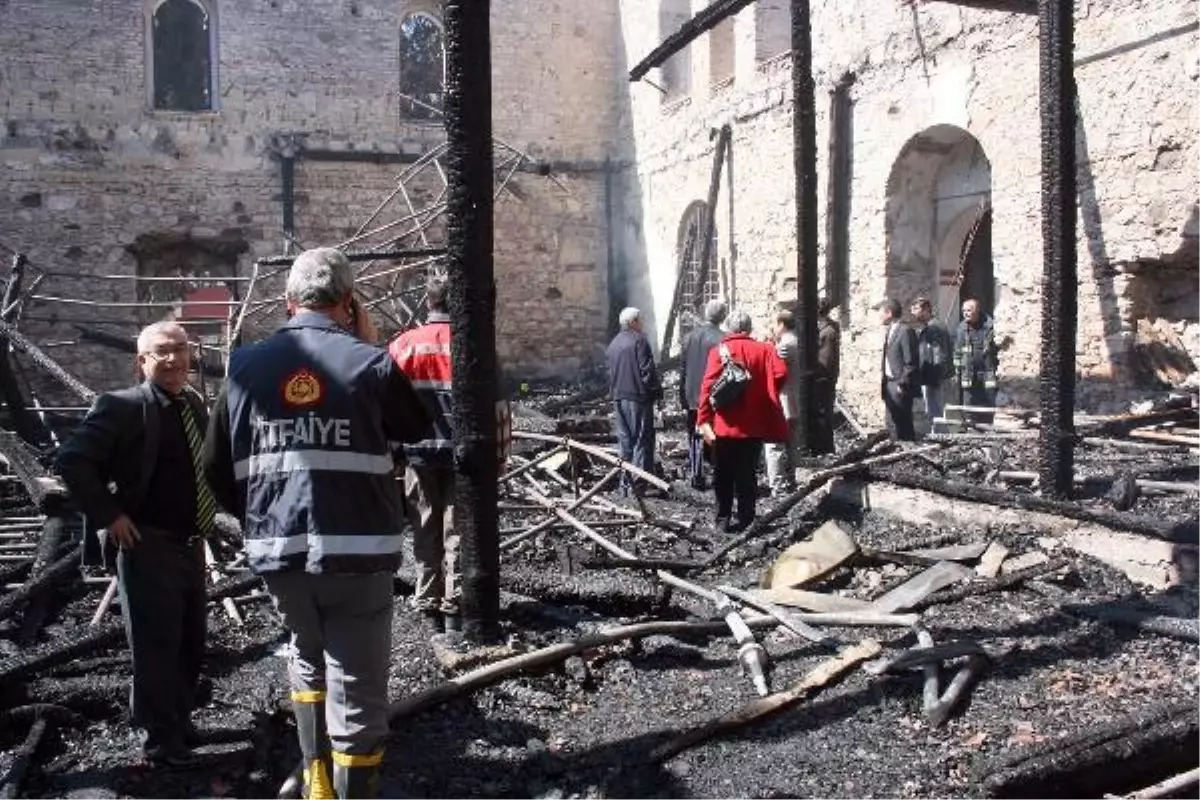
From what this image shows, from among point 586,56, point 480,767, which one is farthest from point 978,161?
point 480,767

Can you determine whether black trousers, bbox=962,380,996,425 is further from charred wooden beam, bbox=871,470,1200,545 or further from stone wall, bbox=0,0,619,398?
stone wall, bbox=0,0,619,398

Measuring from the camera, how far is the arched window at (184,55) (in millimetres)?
16531

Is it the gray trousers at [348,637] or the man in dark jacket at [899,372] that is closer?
the gray trousers at [348,637]

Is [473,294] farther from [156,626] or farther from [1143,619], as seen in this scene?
[1143,619]

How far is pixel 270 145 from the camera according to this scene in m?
16.7

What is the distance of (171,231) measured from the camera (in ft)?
53.4

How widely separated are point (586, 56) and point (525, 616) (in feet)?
48.4

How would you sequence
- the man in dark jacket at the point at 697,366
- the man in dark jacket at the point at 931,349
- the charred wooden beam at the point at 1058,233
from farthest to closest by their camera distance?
the man in dark jacket at the point at 931,349
the man in dark jacket at the point at 697,366
the charred wooden beam at the point at 1058,233

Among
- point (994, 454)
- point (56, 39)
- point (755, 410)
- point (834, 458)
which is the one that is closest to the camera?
point (755, 410)

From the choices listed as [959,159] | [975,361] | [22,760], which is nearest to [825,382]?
[975,361]

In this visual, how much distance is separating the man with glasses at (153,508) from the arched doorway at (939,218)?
31.7ft

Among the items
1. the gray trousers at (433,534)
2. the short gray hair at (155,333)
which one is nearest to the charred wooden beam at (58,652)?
the gray trousers at (433,534)

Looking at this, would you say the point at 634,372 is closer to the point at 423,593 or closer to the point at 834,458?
the point at 834,458

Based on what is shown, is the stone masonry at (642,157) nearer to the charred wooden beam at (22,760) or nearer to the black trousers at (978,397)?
the black trousers at (978,397)
